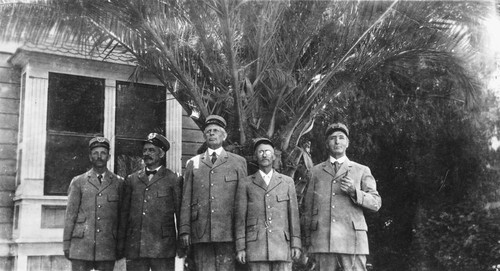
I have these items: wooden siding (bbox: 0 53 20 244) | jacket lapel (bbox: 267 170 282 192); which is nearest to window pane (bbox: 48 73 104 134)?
wooden siding (bbox: 0 53 20 244)

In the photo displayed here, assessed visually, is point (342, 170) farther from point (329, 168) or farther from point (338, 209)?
point (338, 209)

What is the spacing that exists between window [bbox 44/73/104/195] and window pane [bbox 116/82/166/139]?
261 mm

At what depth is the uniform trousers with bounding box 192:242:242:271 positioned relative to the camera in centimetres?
479

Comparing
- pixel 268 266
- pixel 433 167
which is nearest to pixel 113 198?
pixel 268 266

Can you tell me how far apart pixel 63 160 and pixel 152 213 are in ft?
7.34

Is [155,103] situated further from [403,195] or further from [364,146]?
[403,195]

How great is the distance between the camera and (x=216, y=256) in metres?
4.84

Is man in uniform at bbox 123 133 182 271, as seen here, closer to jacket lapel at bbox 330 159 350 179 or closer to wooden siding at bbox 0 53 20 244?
jacket lapel at bbox 330 159 350 179

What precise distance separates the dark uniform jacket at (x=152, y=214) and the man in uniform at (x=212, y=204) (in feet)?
0.77

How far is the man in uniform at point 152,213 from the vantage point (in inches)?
195

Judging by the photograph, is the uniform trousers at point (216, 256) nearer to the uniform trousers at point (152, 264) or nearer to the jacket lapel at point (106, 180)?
the uniform trousers at point (152, 264)

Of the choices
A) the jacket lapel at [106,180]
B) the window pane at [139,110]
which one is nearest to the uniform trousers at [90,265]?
the jacket lapel at [106,180]

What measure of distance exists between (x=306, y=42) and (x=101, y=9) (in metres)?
2.06

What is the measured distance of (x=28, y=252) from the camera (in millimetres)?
6238
